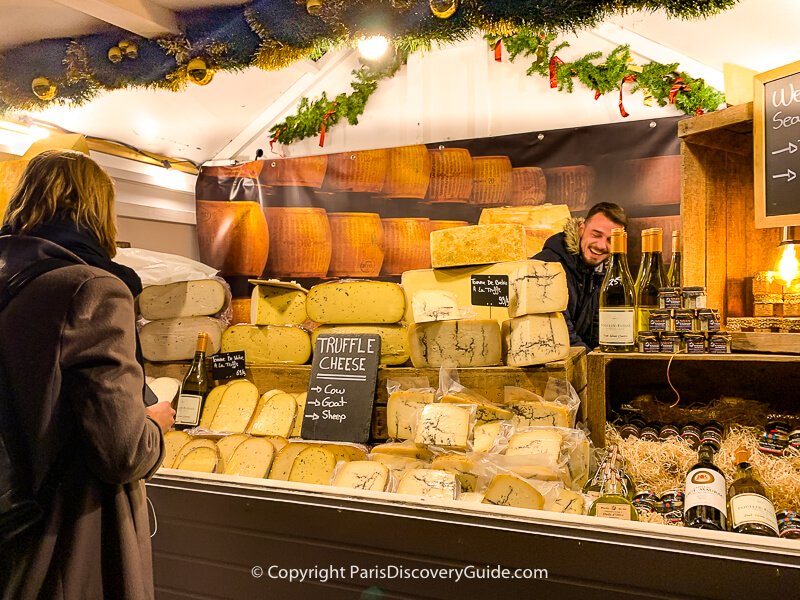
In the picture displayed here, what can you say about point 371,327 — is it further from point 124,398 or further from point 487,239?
point 124,398

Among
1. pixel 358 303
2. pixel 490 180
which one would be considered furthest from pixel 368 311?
pixel 490 180

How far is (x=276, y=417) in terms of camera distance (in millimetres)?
2455

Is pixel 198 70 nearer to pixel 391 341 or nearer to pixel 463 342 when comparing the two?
pixel 391 341

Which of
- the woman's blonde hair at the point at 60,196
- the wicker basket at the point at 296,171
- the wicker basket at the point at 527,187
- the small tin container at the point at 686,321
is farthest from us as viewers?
the wicker basket at the point at 296,171

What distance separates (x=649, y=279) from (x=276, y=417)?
1580mm

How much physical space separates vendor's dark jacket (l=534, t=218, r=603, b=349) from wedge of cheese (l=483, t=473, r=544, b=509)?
2.16 m

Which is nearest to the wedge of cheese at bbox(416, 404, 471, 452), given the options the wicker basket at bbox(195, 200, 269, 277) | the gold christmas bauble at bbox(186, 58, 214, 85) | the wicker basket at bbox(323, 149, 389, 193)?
the gold christmas bauble at bbox(186, 58, 214, 85)

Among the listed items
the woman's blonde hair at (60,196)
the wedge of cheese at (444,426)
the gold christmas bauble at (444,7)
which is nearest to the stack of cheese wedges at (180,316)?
the wedge of cheese at (444,426)

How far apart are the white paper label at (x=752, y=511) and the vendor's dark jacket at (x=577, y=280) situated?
2262 mm

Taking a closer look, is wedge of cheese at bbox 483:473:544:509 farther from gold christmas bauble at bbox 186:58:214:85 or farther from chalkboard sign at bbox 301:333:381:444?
gold christmas bauble at bbox 186:58:214:85

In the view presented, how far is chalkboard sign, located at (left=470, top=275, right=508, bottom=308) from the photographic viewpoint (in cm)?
218

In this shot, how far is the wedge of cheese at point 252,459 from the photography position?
85.7 inches

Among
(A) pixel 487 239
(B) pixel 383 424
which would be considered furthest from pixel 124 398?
(A) pixel 487 239

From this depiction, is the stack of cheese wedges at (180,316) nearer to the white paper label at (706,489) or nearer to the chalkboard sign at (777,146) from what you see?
the white paper label at (706,489)
